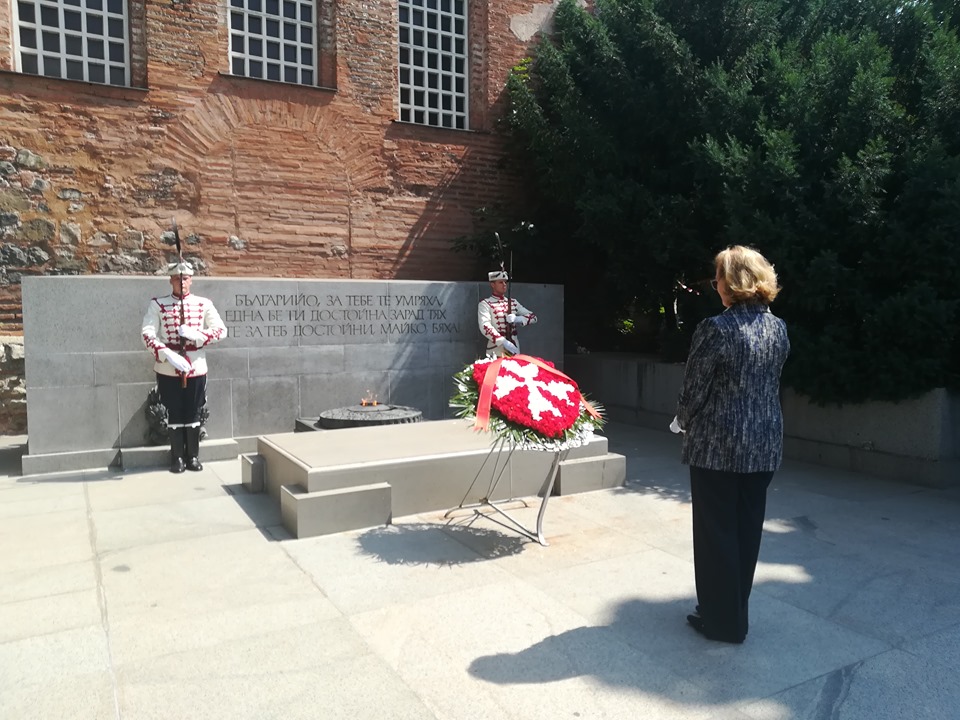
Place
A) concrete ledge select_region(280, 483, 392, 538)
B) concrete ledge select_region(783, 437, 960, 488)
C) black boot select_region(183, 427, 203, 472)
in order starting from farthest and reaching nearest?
black boot select_region(183, 427, 203, 472) → concrete ledge select_region(783, 437, 960, 488) → concrete ledge select_region(280, 483, 392, 538)

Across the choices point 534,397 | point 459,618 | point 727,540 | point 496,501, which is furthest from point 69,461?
point 727,540

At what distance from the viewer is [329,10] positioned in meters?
13.0

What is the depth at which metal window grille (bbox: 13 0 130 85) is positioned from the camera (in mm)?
Answer: 11055

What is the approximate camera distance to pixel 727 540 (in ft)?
12.4

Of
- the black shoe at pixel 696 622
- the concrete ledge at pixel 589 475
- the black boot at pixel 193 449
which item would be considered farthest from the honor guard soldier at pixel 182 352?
the black shoe at pixel 696 622

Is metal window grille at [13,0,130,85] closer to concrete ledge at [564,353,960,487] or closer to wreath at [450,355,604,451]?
wreath at [450,355,604,451]

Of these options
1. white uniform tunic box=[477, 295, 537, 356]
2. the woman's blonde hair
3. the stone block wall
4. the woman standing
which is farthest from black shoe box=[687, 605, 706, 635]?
the stone block wall

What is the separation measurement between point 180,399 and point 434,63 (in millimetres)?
8864

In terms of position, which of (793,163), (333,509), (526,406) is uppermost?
(793,163)

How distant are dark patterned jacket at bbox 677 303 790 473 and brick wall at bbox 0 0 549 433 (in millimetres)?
9949

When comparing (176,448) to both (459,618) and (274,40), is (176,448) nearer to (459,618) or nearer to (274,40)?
(459,618)

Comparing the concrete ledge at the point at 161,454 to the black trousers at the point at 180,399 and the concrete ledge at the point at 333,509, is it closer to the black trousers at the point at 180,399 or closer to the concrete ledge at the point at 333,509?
the black trousers at the point at 180,399

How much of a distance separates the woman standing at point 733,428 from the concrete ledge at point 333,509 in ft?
9.17

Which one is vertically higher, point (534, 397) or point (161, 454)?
point (534, 397)
